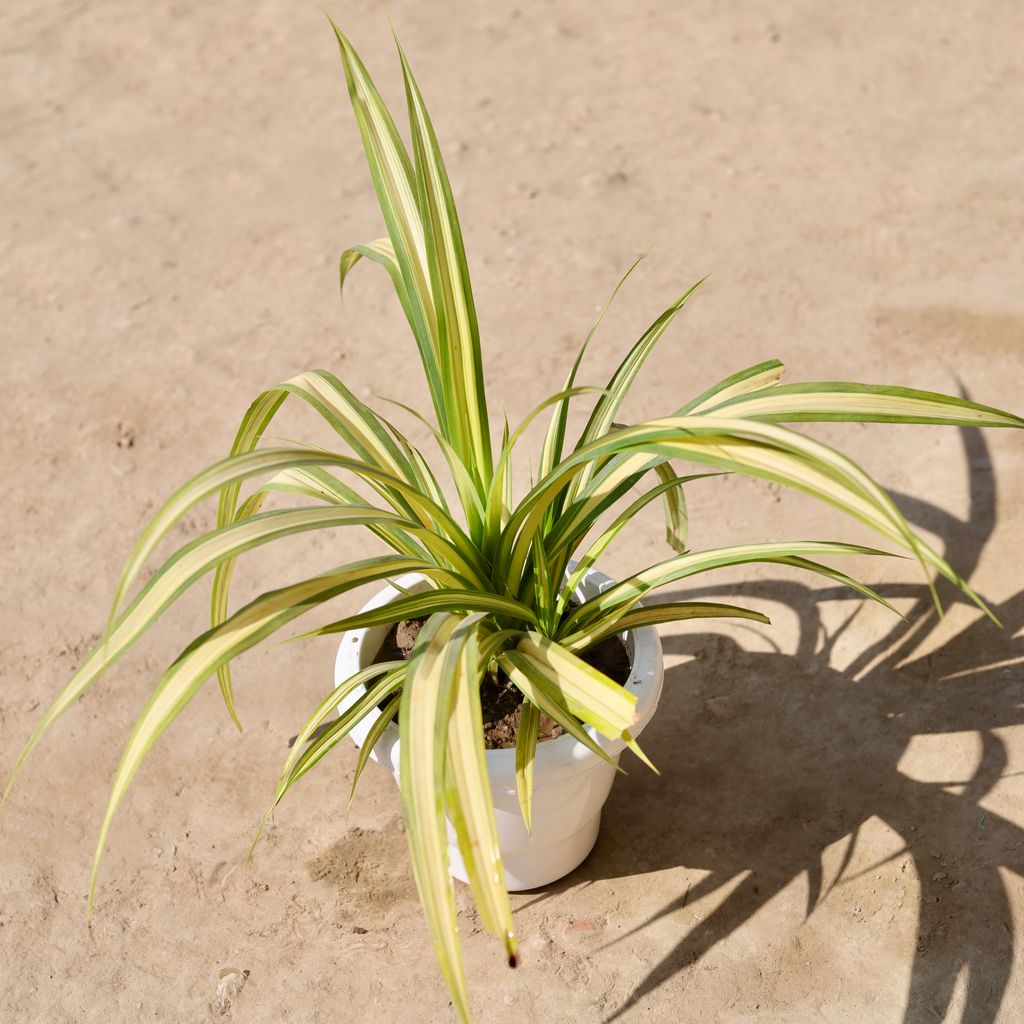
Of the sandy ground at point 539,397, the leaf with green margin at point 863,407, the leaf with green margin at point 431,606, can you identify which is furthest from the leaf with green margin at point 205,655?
the sandy ground at point 539,397

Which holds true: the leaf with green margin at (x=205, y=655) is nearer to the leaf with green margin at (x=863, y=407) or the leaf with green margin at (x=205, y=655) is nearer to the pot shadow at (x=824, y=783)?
the leaf with green margin at (x=863, y=407)

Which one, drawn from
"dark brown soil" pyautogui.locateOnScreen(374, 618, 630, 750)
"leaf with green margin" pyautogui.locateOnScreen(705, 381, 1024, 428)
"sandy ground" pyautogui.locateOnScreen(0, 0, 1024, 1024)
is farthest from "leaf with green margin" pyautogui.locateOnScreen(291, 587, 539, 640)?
"sandy ground" pyautogui.locateOnScreen(0, 0, 1024, 1024)

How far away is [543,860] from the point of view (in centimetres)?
177

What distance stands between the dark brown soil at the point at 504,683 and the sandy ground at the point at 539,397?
1.09 ft

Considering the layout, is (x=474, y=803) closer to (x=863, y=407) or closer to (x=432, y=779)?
(x=432, y=779)

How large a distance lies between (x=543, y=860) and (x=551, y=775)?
28 centimetres

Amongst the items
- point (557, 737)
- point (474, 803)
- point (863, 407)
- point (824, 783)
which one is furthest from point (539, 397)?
point (474, 803)

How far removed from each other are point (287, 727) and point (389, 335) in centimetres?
105

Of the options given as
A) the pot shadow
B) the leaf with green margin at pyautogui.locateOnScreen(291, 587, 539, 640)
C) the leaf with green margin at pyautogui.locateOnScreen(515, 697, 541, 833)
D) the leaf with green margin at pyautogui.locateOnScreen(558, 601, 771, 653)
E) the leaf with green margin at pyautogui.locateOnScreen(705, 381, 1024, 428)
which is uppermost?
the leaf with green margin at pyautogui.locateOnScreen(705, 381, 1024, 428)

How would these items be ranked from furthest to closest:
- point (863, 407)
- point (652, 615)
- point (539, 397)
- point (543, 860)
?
point (539, 397) < point (543, 860) < point (652, 615) < point (863, 407)

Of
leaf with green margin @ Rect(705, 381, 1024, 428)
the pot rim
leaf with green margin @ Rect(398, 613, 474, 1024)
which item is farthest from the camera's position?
the pot rim

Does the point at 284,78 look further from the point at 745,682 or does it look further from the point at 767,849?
the point at 767,849

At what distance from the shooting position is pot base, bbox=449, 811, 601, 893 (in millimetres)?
1751

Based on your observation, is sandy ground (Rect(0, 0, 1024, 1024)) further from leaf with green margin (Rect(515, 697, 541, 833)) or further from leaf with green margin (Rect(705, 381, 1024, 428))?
leaf with green margin (Rect(705, 381, 1024, 428))
